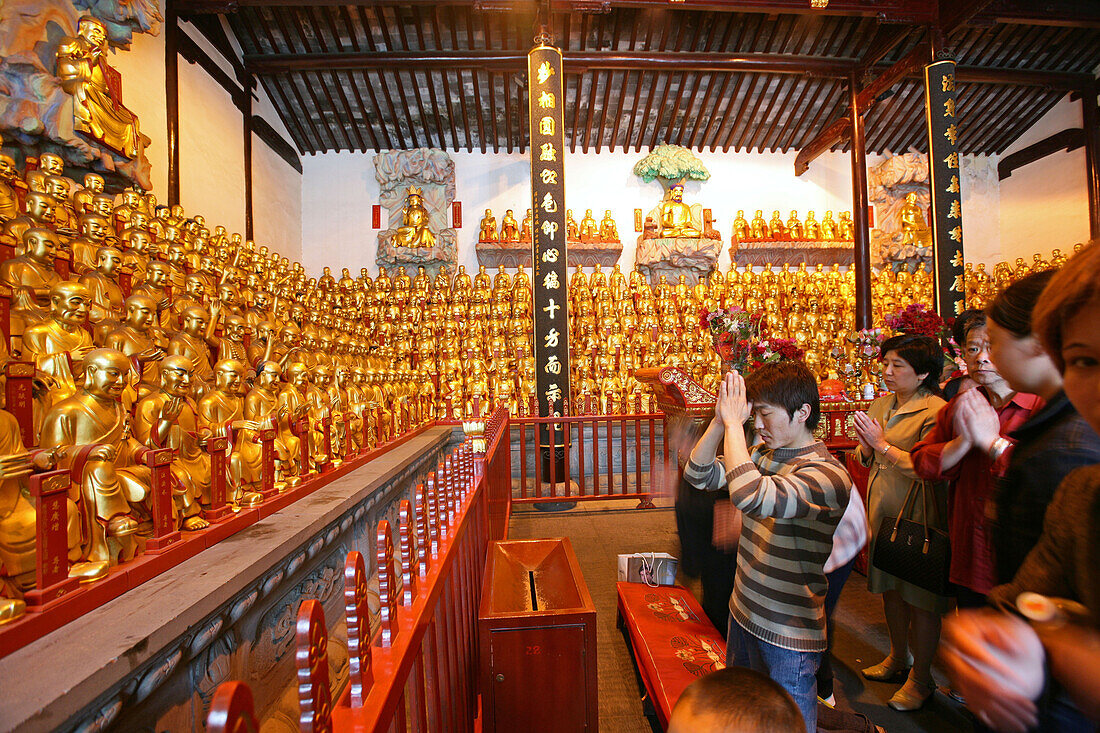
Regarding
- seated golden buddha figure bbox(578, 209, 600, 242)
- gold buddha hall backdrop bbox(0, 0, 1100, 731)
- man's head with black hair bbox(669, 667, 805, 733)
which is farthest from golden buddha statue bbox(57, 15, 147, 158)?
seated golden buddha figure bbox(578, 209, 600, 242)

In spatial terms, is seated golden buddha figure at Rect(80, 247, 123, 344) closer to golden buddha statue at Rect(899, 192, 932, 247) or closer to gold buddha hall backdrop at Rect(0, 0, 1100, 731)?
gold buddha hall backdrop at Rect(0, 0, 1100, 731)

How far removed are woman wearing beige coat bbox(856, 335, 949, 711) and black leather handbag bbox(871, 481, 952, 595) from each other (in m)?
0.04

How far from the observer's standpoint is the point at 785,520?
52.9 inches

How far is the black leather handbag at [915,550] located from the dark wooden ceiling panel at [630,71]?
23.1 ft

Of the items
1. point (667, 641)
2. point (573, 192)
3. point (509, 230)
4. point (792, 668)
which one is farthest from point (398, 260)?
point (792, 668)

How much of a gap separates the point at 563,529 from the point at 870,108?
9582mm

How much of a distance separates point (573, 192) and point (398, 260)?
3.49m

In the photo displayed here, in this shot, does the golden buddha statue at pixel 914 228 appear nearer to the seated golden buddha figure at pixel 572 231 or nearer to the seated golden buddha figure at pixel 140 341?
the seated golden buddha figure at pixel 572 231

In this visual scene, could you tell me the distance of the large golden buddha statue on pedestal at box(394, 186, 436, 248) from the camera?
895cm

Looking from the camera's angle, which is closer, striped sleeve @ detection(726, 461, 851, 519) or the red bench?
striped sleeve @ detection(726, 461, 851, 519)

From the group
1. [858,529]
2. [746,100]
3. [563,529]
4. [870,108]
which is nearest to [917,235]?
[870,108]

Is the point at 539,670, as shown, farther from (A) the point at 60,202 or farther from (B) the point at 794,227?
(B) the point at 794,227

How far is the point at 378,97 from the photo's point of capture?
28.6 ft

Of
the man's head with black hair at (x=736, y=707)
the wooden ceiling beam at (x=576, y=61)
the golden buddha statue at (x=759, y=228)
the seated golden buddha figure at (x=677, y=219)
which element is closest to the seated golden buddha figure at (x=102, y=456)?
the man's head with black hair at (x=736, y=707)
